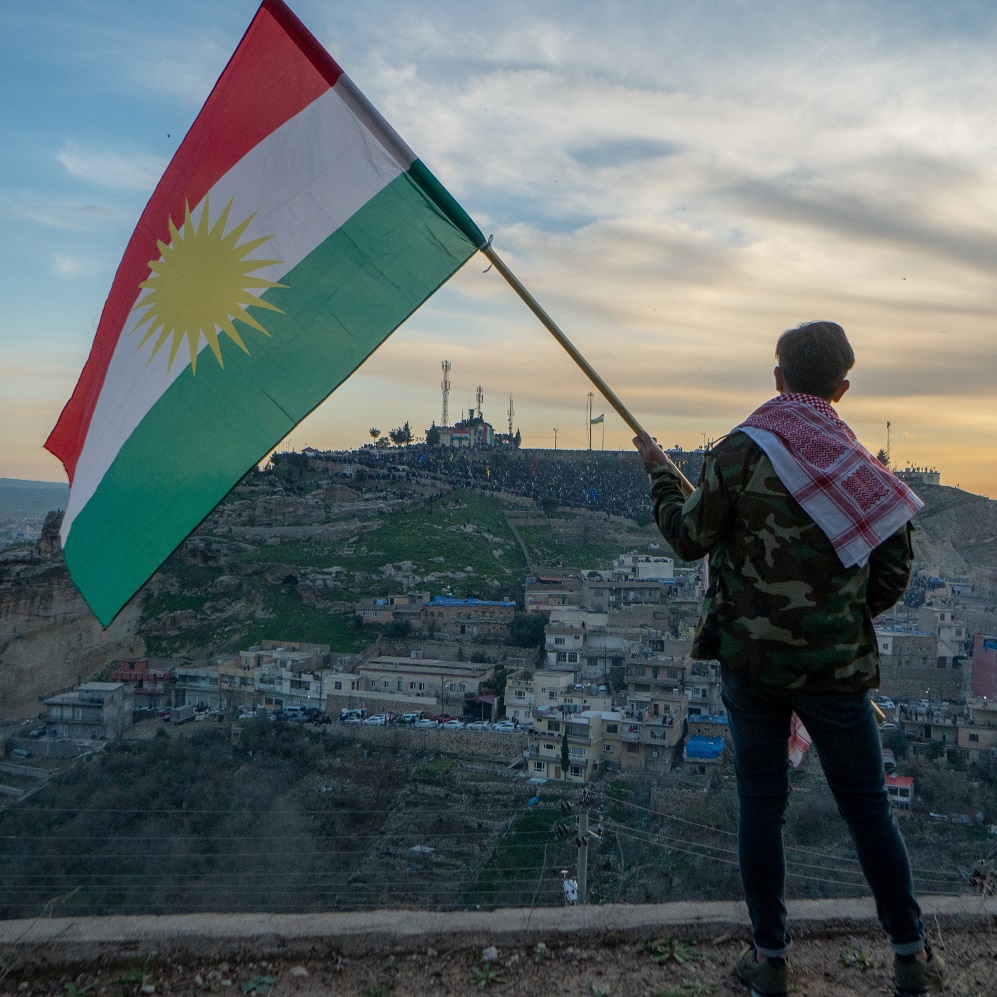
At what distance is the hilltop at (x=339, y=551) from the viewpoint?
21312 mm

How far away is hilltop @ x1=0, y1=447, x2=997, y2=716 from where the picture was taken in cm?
2131

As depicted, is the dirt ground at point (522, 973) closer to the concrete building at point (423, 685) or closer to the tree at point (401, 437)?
the concrete building at point (423, 685)

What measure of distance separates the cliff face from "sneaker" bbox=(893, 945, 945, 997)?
824 inches

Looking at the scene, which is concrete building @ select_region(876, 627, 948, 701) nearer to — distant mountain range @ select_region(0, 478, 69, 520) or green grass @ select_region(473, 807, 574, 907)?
green grass @ select_region(473, 807, 574, 907)

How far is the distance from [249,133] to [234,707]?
1625 centimetres

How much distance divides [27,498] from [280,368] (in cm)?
11138

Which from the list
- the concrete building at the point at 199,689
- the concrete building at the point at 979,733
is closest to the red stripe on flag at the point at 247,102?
the concrete building at the point at 979,733

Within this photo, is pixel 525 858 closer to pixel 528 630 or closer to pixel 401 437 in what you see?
pixel 528 630

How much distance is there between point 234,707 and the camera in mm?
16922

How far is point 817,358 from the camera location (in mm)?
1273

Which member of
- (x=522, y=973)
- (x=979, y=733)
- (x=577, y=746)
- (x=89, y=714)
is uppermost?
(x=522, y=973)

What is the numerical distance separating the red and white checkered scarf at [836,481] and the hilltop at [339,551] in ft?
35.3

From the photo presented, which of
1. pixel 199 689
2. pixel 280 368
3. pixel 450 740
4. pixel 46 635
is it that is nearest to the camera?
pixel 280 368

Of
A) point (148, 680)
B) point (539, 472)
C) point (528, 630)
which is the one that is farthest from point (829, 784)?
point (539, 472)
